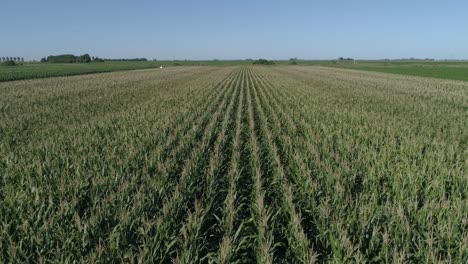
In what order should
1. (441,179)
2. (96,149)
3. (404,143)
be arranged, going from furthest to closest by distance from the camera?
(404,143)
(96,149)
(441,179)

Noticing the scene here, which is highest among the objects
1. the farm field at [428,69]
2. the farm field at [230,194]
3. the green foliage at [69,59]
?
the green foliage at [69,59]

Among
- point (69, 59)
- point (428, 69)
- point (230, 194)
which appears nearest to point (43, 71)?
point (230, 194)

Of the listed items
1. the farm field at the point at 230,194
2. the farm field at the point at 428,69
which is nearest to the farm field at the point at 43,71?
the farm field at the point at 230,194

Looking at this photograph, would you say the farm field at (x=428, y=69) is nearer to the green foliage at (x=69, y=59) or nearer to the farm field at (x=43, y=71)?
the farm field at (x=43, y=71)

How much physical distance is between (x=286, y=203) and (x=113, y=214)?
2683mm

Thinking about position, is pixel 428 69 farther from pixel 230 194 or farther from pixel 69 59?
pixel 69 59

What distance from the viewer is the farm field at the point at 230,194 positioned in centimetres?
431

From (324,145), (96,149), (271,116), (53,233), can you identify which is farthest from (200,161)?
(271,116)

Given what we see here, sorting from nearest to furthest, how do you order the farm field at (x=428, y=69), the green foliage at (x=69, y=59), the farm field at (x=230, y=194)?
the farm field at (x=230, y=194) < the farm field at (x=428, y=69) < the green foliage at (x=69, y=59)

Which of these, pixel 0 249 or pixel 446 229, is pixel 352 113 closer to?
pixel 446 229

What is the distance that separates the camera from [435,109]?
59.6 ft

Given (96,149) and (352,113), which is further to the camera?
(352,113)

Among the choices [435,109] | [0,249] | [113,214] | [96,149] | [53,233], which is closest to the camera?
[0,249]

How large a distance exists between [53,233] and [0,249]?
1.85ft
